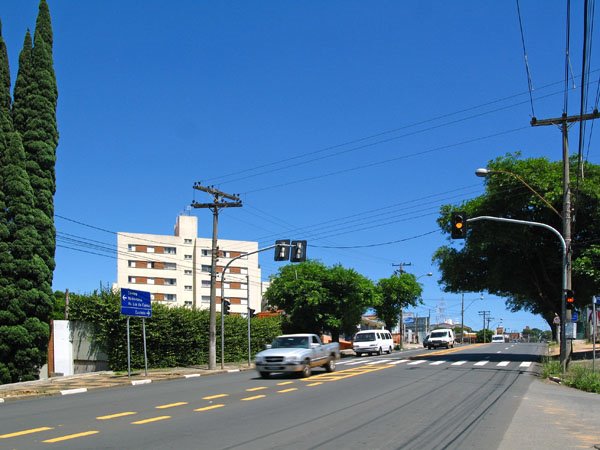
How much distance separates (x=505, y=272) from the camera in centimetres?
3691

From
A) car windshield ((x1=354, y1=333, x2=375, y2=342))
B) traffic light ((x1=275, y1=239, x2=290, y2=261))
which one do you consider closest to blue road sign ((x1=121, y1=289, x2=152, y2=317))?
traffic light ((x1=275, y1=239, x2=290, y2=261))

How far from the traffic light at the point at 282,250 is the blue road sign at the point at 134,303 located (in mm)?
6576

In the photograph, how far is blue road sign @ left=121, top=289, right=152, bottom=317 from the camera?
2359cm

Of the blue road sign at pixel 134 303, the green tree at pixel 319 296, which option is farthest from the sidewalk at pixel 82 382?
the green tree at pixel 319 296

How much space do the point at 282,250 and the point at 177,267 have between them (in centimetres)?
6312

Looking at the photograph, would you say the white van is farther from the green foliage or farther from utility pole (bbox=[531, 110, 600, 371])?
utility pole (bbox=[531, 110, 600, 371])

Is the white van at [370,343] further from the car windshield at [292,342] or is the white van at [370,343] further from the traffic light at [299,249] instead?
the car windshield at [292,342]

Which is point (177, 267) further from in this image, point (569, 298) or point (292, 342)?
Answer: point (569, 298)

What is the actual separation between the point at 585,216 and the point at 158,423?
28.7 meters

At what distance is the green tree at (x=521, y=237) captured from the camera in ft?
105

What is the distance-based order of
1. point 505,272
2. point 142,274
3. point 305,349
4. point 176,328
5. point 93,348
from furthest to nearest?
1. point 142,274
2. point 505,272
3. point 176,328
4. point 93,348
5. point 305,349

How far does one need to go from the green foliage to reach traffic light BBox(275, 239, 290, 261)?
6.81 m

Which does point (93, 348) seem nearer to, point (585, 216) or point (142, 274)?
point (585, 216)

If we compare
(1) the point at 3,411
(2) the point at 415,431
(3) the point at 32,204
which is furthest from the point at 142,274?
(2) the point at 415,431
